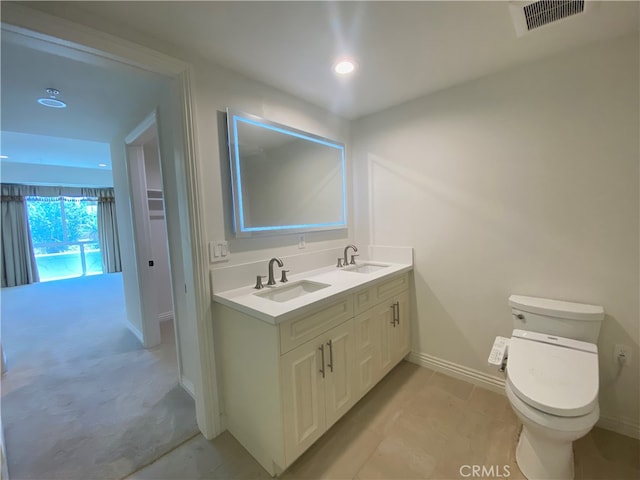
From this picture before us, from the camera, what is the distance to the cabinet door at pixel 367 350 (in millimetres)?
1741

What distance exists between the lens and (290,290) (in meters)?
1.85

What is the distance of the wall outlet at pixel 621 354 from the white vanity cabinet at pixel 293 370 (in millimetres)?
1355

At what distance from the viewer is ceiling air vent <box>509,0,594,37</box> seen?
1183 millimetres

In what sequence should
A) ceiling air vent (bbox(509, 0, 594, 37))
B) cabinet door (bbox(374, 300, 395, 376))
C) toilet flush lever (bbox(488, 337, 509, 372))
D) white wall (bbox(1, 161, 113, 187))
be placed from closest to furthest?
ceiling air vent (bbox(509, 0, 594, 37)) < toilet flush lever (bbox(488, 337, 509, 372)) < cabinet door (bbox(374, 300, 395, 376)) < white wall (bbox(1, 161, 113, 187))

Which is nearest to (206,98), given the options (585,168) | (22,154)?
(585,168)

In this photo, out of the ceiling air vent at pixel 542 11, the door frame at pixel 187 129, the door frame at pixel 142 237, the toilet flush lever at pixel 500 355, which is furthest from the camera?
the door frame at pixel 142 237

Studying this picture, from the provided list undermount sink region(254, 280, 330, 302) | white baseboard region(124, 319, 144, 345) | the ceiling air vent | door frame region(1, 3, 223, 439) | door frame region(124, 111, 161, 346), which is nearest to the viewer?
door frame region(1, 3, 223, 439)

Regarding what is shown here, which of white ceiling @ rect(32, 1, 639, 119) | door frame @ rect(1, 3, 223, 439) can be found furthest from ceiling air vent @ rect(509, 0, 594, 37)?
door frame @ rect(1, 3, 223, 439)

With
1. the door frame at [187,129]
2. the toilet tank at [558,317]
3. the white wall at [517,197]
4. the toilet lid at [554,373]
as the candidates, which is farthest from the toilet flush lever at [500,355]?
the door frame at [187,129]

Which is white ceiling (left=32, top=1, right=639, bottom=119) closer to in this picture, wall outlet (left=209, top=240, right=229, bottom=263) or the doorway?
the doorway

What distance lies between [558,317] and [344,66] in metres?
1.95

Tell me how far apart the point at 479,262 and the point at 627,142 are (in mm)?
991

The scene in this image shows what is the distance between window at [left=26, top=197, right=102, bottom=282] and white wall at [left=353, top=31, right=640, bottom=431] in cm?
750

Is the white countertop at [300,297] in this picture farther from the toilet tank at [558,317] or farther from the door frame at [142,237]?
the door frame at [142,237]
